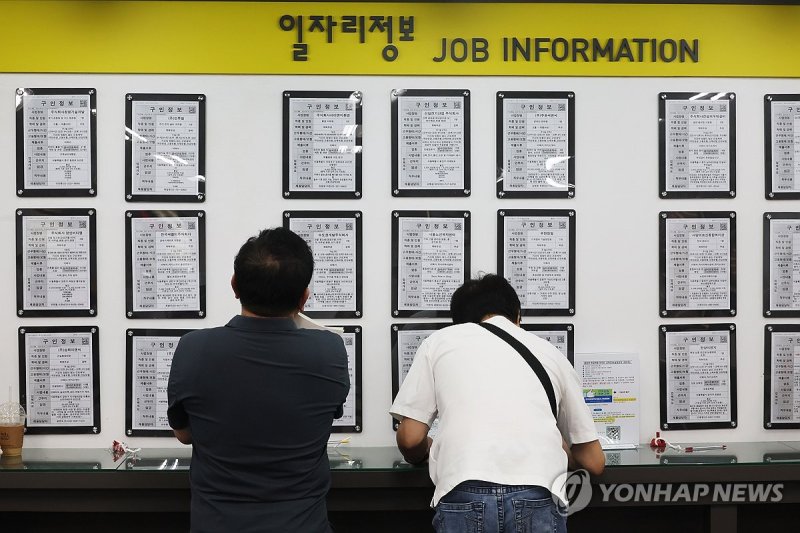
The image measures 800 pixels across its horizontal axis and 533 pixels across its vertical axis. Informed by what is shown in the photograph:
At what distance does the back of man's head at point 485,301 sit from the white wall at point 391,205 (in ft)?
1.73

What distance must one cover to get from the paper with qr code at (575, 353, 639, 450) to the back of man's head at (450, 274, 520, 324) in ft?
2.27

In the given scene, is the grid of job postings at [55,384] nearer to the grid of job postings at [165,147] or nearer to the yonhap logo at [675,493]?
the grid of job postings at [165,147]

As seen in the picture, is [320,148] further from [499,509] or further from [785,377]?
[785,377]

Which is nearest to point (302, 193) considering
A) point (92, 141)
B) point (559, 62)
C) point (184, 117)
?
point (184, 117)

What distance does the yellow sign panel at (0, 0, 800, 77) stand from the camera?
2.69 metres

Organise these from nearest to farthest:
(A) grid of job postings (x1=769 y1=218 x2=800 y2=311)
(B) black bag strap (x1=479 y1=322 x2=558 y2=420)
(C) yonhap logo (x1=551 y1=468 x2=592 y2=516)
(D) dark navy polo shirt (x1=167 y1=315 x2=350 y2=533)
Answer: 1. (D) dark navy polo shirt (x1=167 y1=315 x2=350 y2=533)
2. (B) black bag strap (x1=479 y1=322 x2=558 y2=420)
3. (C) yonhap logo (x1=551 y1=468 x2=592 y2=516)
4. (A) grid of job postings (x1=769 y1=218 x2=800 y2=311)

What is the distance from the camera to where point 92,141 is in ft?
8.83

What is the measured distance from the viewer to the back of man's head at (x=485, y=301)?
2.17 meters

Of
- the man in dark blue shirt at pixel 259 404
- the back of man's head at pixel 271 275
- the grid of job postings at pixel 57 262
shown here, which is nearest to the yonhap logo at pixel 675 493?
the man in dark blue shirt at pixel 259 404

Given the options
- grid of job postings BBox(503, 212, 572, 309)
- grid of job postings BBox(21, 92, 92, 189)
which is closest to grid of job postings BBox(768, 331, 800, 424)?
grid of job postings BBox(503, 212, 572, 309)

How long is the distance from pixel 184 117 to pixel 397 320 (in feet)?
3.58

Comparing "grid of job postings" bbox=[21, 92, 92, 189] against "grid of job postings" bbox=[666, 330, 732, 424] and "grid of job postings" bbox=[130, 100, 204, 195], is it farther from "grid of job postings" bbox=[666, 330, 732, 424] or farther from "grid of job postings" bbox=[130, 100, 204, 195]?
"grid of job postings" bbox=[666, 330, 732, 424]

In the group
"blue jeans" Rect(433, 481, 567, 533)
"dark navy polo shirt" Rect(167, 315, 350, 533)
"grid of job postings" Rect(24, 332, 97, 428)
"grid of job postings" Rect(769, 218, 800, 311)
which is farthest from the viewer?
"grid of job postings" Rect(769, 218, 800, 311)

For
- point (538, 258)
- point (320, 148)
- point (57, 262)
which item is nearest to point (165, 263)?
point (57, 262)
